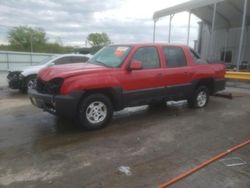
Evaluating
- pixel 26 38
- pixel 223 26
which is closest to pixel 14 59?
pixel 223 26

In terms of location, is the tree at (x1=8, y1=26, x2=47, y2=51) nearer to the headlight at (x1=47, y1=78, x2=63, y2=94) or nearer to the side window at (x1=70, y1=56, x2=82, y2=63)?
the side window at (x1=70, y1=56, x2=82, y2=63)

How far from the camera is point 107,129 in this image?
5164 millimetres

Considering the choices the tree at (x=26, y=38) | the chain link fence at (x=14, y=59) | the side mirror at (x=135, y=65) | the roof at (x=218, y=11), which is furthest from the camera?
the tree at (x=26, y=38)

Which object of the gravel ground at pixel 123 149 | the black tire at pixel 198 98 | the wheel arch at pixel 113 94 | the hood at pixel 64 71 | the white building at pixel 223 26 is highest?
the white building at pixel 223 26

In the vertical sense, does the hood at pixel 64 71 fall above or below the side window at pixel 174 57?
below

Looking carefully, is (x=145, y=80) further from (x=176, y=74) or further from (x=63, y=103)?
A: (x=63, y=103)

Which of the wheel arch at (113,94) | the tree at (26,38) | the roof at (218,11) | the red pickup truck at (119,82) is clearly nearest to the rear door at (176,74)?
the red pickup truck at (119,82)

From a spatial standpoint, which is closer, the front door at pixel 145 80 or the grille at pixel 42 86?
the grille at pixel 42 86

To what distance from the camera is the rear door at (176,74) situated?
20.3ft

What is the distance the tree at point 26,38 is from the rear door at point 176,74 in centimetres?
Answer: 4273

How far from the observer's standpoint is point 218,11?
63.7 ft

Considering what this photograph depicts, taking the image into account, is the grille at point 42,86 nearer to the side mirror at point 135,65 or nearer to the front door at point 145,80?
the front door at point 145,80

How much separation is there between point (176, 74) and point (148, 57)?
0.96m

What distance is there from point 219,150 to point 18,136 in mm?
3678
